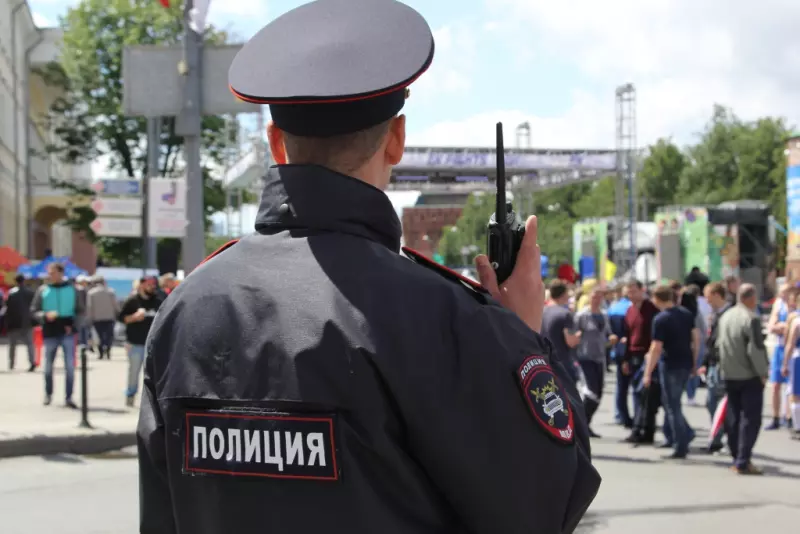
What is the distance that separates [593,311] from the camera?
12023 millimetres

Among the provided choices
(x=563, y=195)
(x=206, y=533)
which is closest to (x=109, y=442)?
(x=206, y=533)

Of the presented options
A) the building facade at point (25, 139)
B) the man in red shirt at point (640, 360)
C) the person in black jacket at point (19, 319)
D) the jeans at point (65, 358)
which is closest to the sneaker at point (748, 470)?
the man in red shirt at point (640, 360)

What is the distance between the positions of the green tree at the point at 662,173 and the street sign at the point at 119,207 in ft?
183

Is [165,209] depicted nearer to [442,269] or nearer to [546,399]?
[442,269]

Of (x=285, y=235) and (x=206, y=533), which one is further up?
(x=285, y=235)

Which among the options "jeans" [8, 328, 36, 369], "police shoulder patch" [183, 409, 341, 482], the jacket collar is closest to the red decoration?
the jacket collar

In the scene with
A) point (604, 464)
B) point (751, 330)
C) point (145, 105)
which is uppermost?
point (145, 105)

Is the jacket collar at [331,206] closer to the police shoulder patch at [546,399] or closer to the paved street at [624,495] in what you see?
the police shoulder patch at [546,399]

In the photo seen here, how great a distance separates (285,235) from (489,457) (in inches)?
18.4

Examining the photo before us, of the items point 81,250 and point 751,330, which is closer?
point 751,330

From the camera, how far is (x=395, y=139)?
1.66m

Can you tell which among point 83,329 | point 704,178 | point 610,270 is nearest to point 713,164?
point 704,178

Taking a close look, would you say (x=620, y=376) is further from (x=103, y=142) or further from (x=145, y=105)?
(x=103, y=142)

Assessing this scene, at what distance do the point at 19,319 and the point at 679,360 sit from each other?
13435mm
